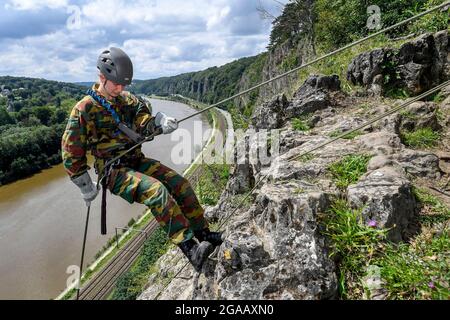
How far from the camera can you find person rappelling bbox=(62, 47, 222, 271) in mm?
3656

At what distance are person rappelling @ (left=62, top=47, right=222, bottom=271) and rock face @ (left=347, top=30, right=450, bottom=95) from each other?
4.98 metres

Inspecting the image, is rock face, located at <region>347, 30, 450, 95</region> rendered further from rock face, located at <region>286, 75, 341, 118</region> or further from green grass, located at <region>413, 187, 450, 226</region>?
green grass, located at <region>413, 187, 450, 226</region>

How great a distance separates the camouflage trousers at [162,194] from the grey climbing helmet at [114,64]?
1124 millimetres

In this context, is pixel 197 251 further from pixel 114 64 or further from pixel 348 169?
pixel 114 64

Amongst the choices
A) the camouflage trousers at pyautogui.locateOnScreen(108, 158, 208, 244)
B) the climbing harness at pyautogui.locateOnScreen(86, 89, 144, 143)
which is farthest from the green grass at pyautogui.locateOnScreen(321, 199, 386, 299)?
the climbing harness at pyautogui.locateOnScreen(86, 89, 144, 143)

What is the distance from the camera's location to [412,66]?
22.2ft

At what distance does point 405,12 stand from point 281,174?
9.11 metres

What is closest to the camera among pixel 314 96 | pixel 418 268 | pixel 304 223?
pixel 418 268

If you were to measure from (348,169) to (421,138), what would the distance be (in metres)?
2.00

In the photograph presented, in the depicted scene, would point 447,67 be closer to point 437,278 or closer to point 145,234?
point 437,278

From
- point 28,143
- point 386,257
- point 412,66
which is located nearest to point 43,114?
point 28,143

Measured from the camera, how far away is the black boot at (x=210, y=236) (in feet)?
12.8
